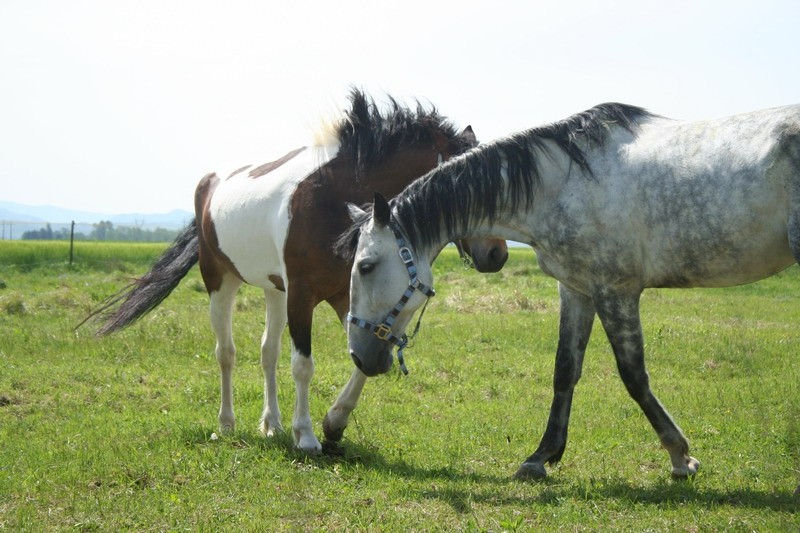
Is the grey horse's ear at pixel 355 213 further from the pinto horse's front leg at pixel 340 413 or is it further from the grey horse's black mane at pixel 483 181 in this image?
the pinto horse's front leg at pixel 340 413

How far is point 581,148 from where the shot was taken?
15.6ft

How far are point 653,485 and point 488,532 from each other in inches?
53.6

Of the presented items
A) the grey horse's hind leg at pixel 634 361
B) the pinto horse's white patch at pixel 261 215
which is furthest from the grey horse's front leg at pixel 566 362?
the pinto horse's white patch at pixel 261 215

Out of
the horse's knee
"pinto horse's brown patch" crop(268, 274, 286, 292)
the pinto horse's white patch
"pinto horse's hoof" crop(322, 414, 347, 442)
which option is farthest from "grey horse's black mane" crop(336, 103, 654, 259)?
"pinto horse's hoof" crop(322, 414, 347, 442)

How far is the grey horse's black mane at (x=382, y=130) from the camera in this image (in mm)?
5691

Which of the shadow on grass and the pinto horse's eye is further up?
the pinto horse's eye

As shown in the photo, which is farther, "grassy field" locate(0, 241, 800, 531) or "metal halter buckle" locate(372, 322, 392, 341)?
"metal halter buckle" locate(372, 322, 392, 341)

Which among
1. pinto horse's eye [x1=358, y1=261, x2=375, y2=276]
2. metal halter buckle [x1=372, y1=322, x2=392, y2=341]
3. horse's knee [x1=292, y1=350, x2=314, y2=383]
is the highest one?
pinto horse's eye [x1=358, y1=261, x2=375, y2=276]

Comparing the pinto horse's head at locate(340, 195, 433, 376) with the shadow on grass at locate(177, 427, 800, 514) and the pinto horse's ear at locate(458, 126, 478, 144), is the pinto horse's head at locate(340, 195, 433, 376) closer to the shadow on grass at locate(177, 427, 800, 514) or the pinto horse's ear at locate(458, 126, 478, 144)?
the shadow on grass at locate(177, 427, 800, 514)

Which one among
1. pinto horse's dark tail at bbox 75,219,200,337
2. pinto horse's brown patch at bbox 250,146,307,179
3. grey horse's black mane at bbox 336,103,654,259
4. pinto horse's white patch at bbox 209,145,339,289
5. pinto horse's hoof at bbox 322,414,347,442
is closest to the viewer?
grey horse's black mane at bbox 336,103,654,259

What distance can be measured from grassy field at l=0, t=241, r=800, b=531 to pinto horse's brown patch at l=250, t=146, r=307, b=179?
2.09 meters

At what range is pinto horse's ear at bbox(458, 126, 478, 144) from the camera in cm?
583

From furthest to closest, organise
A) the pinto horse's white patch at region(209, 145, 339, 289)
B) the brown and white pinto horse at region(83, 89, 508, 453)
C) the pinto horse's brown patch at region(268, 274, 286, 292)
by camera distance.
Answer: the pinto horse's brown patch at region(268, 274, 286, 292), the pinto horse's white patch at region(209, 145, 339, 289), the brown and white pinto horse at region(83, 89, 508, 453)

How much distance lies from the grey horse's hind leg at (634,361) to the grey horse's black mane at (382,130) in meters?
1.79
